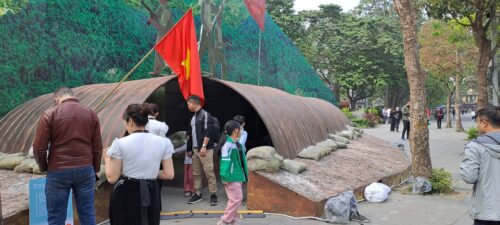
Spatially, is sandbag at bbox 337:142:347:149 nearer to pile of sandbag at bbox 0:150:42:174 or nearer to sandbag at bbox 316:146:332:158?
sandbag at bbox 316:146:332:158

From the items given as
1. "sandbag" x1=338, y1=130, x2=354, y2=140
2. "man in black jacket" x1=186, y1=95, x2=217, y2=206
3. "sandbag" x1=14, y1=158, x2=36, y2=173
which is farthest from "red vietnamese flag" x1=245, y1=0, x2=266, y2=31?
"sandbag" x1=14, y1=158, x2=36, y2=173

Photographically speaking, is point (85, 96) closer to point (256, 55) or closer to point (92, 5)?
point (92, 5)

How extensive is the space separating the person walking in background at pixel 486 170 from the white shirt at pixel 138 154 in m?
2.61

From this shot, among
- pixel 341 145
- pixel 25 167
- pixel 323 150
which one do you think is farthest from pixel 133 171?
pixel 341 145

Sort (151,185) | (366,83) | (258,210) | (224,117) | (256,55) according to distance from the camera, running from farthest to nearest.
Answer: (366,83), (256,55), (224,117), (258,210), (151,185)

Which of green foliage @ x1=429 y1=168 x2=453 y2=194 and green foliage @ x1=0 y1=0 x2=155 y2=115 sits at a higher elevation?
green foliage @ x1=0 y1=0 x2=155 y2=115

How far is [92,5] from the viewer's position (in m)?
11.6

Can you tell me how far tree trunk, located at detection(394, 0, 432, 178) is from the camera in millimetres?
8562

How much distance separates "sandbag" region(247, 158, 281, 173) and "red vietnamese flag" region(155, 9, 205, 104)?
4.78 ft

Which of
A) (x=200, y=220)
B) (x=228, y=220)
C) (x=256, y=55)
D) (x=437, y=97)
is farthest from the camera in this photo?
(x=437, y=97)

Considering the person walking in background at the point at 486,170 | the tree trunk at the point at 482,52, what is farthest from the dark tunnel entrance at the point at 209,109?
the tree trunk at the point at 482,52

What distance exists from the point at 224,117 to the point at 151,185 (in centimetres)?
990

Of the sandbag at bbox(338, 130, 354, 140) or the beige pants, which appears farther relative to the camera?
the sandbag at bbox(338, 130, 354, 140)

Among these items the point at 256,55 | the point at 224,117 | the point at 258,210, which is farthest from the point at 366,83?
the point at 258,210
